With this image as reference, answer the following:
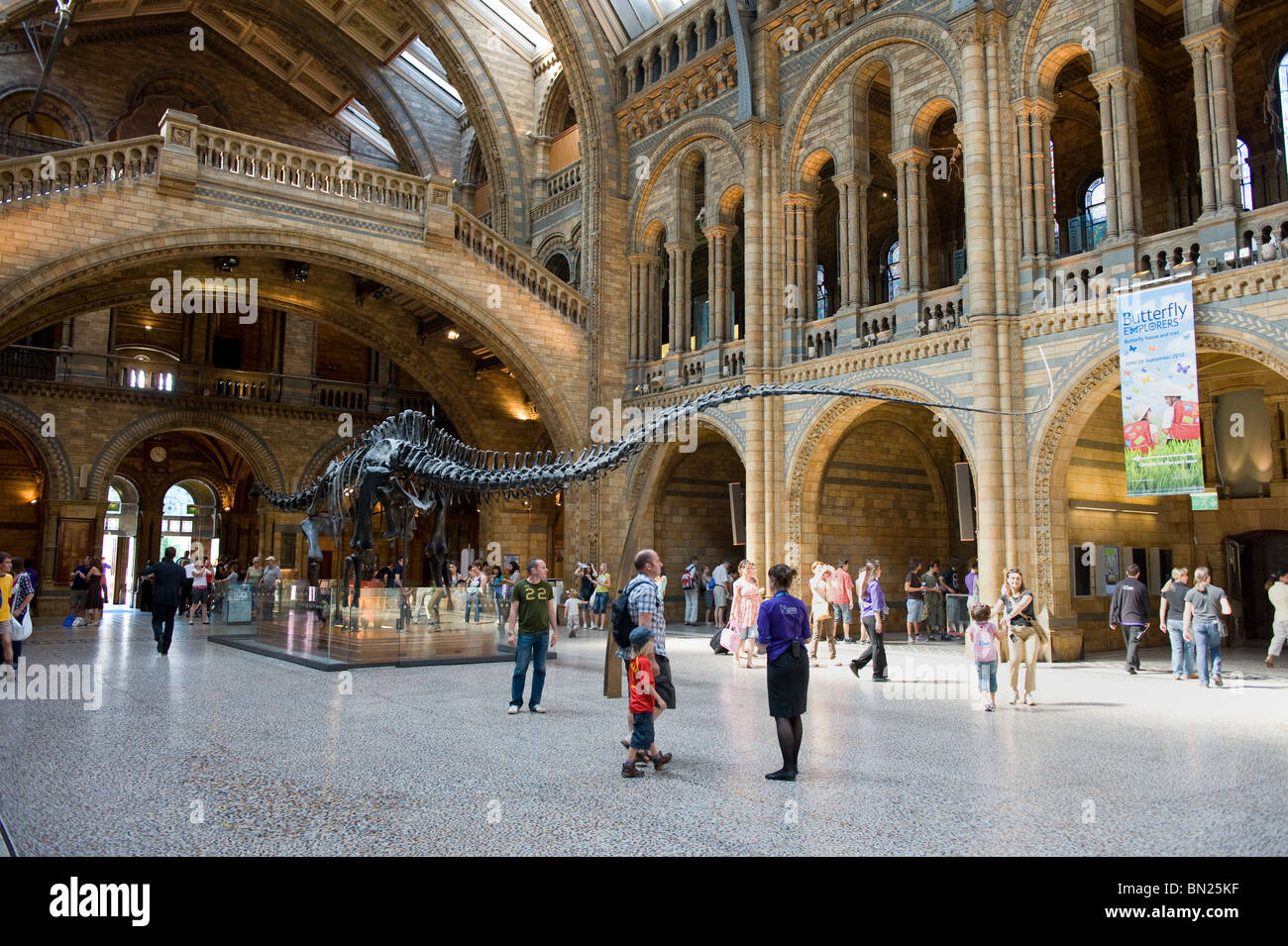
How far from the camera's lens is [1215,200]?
12438 mm

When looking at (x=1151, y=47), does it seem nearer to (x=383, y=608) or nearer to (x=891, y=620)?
(x=891, y=620)

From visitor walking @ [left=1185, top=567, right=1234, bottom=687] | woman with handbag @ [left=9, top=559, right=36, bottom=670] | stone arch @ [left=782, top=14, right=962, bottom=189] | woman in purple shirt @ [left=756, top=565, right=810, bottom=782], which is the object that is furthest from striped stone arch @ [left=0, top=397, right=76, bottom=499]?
visitor walking @ [left=1185, top=567, right=1234, bottom=687]

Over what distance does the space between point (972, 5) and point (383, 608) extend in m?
13.0

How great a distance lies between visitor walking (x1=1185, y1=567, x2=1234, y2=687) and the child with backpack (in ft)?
11.5

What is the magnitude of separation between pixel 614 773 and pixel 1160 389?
9892mm

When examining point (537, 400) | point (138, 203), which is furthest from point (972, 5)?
point (138, 203)

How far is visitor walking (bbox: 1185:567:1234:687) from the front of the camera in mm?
10664

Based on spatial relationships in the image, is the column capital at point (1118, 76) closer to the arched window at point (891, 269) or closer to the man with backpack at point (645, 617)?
the arched window at point (891, 269)

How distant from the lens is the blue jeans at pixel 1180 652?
11523 millimetres

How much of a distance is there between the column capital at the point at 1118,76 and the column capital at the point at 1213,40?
818 mm

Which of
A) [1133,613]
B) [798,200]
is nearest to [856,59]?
[798,200]

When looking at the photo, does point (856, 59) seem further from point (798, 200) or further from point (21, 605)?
point (21, 605)

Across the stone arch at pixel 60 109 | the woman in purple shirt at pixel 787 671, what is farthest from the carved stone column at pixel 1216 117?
the stone arch at pixel 60 109

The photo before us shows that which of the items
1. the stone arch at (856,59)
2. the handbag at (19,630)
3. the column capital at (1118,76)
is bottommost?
the handbag at (19,630)
